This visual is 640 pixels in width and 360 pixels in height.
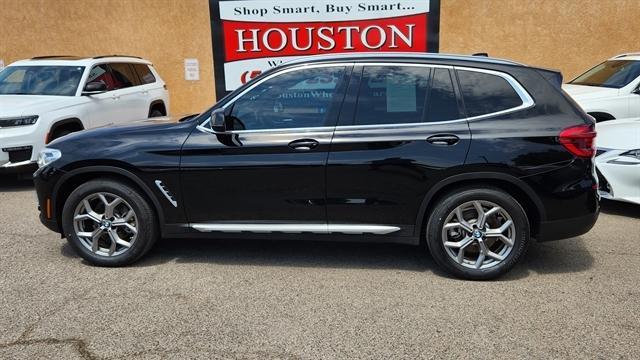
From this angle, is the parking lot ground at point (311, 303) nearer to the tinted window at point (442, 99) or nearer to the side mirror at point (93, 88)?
the tinted window at point (442, 99)

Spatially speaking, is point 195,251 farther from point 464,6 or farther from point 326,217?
point 464,6

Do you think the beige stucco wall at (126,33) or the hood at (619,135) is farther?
the beige stucco wall at (126,33)

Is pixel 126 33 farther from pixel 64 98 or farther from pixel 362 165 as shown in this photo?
pixel 362 165

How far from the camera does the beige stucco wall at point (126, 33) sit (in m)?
11.8

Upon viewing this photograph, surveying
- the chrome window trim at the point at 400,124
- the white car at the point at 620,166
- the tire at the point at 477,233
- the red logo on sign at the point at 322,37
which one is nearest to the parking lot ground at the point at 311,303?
the tire at the point at 477,233

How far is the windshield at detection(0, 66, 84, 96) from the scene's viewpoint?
7.96 m

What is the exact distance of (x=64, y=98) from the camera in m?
7.64

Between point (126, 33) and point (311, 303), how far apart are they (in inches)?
396

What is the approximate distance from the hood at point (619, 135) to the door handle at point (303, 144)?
3.65 m

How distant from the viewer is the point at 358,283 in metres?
4.15

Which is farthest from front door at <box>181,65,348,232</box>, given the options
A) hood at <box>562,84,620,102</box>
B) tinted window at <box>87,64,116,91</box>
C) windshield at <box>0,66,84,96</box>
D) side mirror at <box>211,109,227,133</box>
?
hood at <box>562,84,620,102</box>

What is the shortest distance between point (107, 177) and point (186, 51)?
8.10 m

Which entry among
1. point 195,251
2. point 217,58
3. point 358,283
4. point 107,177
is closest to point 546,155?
point 358,283

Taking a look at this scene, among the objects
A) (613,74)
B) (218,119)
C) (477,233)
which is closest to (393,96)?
(477,233)
